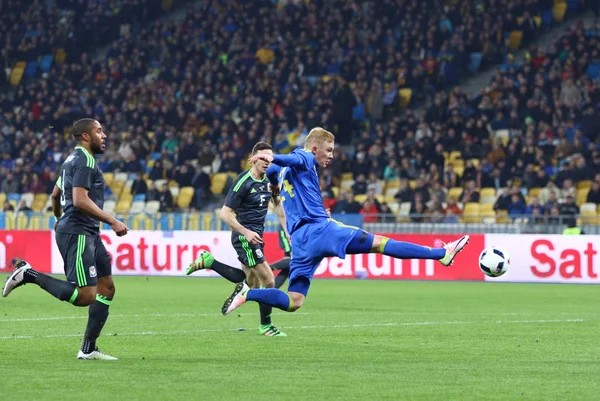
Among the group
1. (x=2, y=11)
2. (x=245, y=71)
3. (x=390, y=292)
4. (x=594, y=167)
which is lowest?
(x=390, y=292)

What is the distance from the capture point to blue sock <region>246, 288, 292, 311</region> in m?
10.4

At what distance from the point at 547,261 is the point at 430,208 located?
3.87m

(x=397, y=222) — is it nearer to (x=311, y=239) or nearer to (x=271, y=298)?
(x=311, y=239)

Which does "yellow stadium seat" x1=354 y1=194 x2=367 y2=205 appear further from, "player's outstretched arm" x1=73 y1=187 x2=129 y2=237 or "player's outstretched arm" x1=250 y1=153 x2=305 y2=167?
"player's outstretched arm" x1=73 y1=187 x2=129 y2=237

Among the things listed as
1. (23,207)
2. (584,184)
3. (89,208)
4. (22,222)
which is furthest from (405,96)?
(89,208)

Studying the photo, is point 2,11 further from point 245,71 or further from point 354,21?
point 354,21

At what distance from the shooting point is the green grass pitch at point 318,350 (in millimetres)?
8125

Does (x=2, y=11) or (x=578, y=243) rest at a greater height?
(x=2, y=11)

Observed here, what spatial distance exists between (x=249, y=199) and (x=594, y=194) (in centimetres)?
1359

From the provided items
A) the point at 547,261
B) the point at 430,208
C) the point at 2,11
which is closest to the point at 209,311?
the point at 547,261

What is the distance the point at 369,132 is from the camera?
30.9m

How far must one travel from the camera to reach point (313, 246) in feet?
34.6

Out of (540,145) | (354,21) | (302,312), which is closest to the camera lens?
(302,312)

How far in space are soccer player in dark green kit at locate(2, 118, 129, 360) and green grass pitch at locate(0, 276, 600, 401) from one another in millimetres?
534
